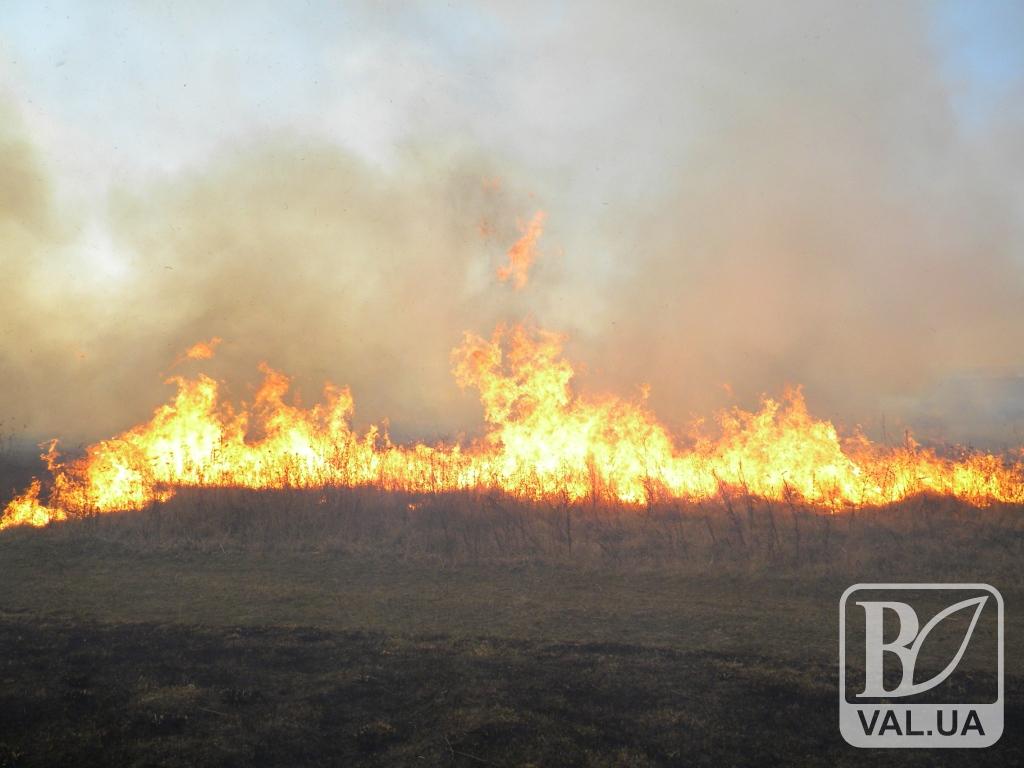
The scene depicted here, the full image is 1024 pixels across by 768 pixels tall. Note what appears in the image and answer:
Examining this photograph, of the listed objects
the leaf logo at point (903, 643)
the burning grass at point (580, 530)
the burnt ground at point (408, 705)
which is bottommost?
the burnt ground at point (408, 705)

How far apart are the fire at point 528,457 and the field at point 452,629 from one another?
1.19 meters

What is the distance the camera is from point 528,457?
19.3 metres

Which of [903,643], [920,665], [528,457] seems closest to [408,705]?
[920,665]

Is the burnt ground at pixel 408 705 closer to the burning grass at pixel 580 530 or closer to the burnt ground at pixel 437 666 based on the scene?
the burnt ground at pixel 437 666

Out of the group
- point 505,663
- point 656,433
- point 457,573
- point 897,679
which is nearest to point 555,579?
point 457,573

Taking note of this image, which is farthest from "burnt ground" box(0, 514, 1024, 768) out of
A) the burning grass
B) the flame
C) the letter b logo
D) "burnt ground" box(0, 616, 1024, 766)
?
the flame

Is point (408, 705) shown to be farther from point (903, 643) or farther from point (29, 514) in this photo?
point (29, 514)

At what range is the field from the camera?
19.2ft

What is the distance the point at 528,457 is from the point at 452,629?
10.3 meters

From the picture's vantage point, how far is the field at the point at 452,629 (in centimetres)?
585

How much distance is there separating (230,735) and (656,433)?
15.3 metres

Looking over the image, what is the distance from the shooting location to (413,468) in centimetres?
1911

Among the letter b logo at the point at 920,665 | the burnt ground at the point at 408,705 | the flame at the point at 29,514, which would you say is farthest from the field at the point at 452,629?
the flame at the point at 29,514

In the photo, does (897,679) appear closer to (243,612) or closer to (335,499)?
(243,612)
